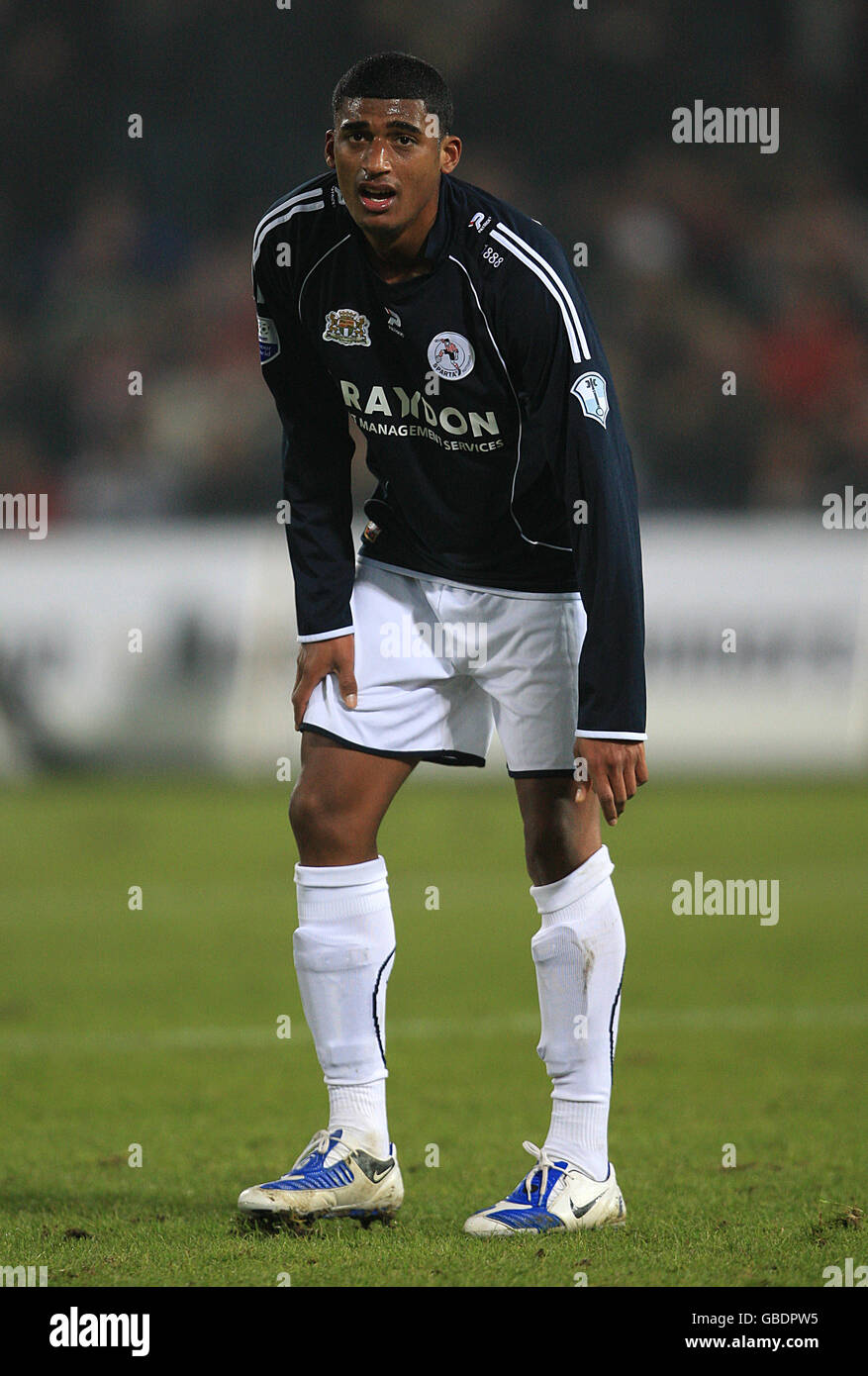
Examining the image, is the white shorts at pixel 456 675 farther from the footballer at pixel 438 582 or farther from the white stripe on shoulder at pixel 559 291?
the white stripe on shoulder at pixel 559 291

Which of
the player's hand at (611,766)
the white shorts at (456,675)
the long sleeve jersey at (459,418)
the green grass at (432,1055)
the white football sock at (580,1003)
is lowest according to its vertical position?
the green grass at (432,1055)

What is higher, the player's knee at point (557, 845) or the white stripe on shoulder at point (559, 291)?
the white stripe on shoulder at point (559, 291)

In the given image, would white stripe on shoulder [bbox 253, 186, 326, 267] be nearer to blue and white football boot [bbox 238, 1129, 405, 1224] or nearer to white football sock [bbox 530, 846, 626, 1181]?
white football sock [bbox 530, 846, 626, 1181]

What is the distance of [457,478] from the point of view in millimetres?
3285

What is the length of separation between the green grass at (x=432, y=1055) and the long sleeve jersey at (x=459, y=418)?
94 cm

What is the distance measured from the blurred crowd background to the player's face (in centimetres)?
898

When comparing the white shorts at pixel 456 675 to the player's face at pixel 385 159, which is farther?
the white shorts at pixel 456 675

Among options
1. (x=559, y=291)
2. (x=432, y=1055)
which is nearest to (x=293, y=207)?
(x=559, y=291)

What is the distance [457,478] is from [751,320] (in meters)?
10.7

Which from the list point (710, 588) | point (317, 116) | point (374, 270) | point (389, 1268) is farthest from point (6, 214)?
point (389, 1268)

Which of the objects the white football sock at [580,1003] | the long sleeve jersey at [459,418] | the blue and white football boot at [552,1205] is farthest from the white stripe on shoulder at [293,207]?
the blue and white football boot at [552,1205]

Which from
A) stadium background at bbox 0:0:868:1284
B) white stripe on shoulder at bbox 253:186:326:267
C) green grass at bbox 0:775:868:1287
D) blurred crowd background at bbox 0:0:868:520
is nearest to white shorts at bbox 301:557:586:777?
A: white stripe on shoulder at bbox 253:186:326:267

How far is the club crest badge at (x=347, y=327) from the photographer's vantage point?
3.19 m

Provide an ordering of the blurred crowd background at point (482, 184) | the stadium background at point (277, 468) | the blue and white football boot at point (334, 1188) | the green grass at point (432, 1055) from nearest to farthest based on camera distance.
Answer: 1. the green grass at point (432, 1055)
2. the blue and white football boot at point (334, 1188)
3. the stadium background at point (277, 468)
4. the blurred crowd background at point (482, 184)
